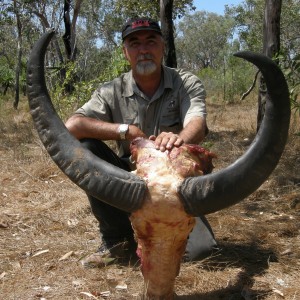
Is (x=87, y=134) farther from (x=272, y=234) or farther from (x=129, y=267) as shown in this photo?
(x=272, y=234)

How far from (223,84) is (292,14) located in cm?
1124

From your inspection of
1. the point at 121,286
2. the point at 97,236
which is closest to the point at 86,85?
the point at 97,236

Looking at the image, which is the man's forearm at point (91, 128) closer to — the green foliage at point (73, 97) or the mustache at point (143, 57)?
the mustache at point (143, 57)

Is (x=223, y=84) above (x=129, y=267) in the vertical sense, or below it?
above

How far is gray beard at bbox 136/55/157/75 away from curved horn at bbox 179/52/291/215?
1.56m

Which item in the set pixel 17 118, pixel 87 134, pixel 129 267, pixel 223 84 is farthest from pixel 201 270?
pixel 223 84

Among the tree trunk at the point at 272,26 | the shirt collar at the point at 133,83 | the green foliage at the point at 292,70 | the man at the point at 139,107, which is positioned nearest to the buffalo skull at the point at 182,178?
the man at the point at 139,107

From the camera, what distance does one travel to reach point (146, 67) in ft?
12.6

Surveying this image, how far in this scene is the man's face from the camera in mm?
3848

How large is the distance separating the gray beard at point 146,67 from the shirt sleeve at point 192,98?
0.31m

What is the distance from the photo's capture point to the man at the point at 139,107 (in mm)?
3855

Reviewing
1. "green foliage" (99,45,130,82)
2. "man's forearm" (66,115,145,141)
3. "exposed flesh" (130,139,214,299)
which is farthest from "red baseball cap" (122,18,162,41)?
"green foliage" (99,45,130,82)

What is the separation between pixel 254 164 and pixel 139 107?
1870 mm

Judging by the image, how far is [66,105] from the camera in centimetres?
888
